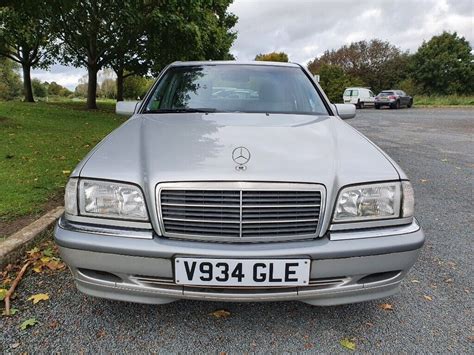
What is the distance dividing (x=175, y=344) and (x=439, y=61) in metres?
46.3

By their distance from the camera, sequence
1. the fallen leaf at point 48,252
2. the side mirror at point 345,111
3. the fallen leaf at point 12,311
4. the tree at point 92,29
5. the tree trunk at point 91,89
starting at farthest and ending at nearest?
the tree trunk at point 91,89 → the tree at point 92,29 → the side mirror at point 345,111 → the fallen leaf at point 48,252 → the fallen leaf at point 12,311

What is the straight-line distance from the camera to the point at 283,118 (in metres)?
2.74

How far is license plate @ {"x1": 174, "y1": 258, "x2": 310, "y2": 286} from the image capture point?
1.74 meters

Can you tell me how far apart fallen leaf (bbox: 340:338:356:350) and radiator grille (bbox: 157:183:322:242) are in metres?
0.62

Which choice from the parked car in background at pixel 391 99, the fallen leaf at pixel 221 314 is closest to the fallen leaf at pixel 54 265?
the fallen leaf at pixel 221 314

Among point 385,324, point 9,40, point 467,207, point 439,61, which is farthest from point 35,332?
point 439,61

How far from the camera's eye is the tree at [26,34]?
26.4ft

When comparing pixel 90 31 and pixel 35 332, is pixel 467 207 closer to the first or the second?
pixel 35 332

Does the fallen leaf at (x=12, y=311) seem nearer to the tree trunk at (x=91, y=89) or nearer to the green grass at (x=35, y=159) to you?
the green grass at (x=35, y=159)

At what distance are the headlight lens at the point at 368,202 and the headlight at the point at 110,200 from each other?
968 mm

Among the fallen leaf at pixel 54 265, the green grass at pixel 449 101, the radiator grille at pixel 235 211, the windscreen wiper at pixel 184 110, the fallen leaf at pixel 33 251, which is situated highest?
the green grass at pixel 449 101

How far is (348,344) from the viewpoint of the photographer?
198 centimetres

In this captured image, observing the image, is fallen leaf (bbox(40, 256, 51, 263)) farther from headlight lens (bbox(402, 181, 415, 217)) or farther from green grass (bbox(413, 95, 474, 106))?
green grass (bbox(413, 95, 474, 106))

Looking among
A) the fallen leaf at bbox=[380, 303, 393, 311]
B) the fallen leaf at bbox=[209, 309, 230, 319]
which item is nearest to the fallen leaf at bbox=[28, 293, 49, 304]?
the fallen leaf at bbox=[209, 309, 230, 319]
